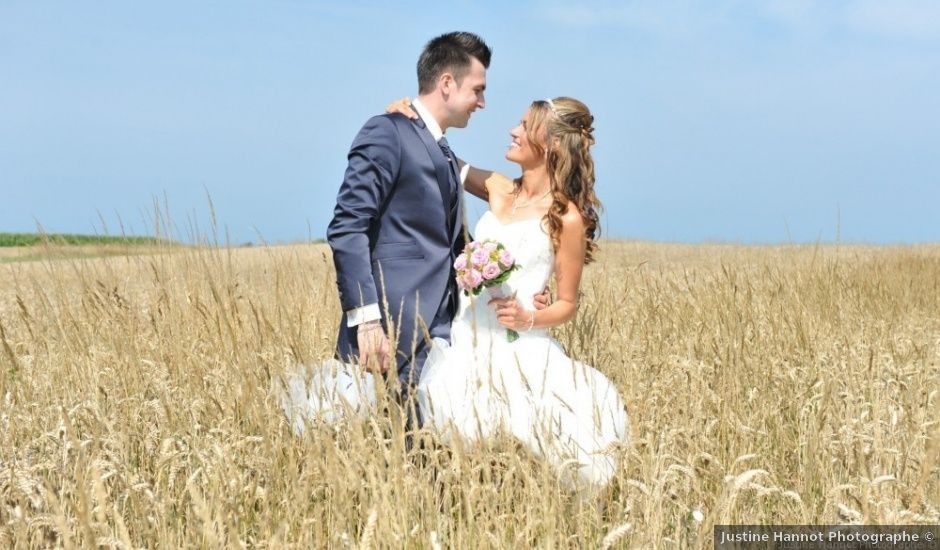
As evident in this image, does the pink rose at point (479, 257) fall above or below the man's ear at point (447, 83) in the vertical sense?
below

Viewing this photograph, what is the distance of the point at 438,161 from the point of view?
13.0 ft

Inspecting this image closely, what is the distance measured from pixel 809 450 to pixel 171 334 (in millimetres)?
3974

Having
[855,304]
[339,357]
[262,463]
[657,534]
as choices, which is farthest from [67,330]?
[855,304]

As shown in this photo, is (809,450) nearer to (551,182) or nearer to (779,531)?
(779,531)

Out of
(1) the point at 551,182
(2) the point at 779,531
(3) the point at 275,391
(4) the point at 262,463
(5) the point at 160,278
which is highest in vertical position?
(1) the point at 551,182

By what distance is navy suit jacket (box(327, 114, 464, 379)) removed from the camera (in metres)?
3.70

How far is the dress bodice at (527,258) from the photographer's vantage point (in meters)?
4.01

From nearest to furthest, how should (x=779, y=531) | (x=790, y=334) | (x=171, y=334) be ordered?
(x=779, y=531) → (x=171, y=334) → (x=790, y=334)

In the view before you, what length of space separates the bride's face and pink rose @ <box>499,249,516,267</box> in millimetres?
590

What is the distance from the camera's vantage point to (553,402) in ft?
11.9

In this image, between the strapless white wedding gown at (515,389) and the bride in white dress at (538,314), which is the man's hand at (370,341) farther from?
the bride in white dress at (538,314)
